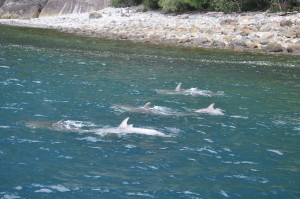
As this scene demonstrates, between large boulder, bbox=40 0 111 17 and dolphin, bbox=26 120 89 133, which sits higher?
large boulder, bbox=40 0 111 17

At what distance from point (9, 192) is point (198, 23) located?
37840mm

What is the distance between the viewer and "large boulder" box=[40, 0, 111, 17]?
6656 cm

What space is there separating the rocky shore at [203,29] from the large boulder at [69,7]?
1052 cm

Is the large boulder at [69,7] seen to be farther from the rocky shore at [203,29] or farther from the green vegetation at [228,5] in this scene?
the green vegetation at [228,5]

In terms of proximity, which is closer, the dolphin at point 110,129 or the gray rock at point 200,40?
the dolphin at point 110,129

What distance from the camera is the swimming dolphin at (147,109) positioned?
47.3ft

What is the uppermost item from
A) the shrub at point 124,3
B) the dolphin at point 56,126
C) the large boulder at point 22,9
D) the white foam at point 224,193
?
the shrub at point 124,3

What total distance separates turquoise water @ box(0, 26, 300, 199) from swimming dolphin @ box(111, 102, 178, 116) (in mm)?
335

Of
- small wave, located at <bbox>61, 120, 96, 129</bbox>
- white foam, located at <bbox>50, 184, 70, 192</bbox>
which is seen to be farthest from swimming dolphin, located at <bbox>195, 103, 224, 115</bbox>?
white foam, located at <bbox>50, 184, 70, 192</bbox>

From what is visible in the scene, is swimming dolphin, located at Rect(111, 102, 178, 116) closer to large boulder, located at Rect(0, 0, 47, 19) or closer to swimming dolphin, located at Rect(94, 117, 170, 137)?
swimming dolphin, located at Rect(94, 117, 170, 137)

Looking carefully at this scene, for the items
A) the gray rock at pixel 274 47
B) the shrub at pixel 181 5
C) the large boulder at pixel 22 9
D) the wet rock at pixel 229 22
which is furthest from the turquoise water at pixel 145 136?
the large boulder at pixel 22 9

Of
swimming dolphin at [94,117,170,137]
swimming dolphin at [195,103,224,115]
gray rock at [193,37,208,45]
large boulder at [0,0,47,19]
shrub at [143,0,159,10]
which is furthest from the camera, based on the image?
large boulder at [0,0,47,19]

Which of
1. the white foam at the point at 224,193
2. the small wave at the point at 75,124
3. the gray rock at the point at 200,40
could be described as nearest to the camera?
the white foam at the point at 224,193

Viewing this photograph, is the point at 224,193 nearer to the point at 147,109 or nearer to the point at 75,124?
the point at 75,124
